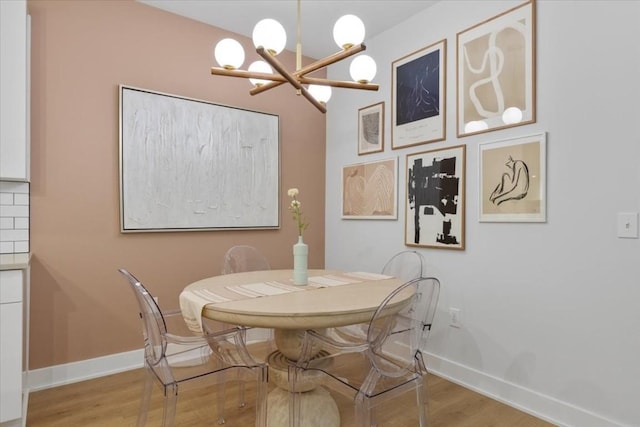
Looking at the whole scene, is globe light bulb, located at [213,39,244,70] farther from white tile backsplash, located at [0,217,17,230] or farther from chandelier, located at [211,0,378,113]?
white tile backsplash, located at [0,217,17,230]

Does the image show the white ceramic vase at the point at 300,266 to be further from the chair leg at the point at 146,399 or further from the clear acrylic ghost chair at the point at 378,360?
the chair leg at the point at 146,399

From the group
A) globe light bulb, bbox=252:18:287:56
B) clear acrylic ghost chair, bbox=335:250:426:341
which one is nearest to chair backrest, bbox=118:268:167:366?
globe light bulb, bbox=252:18:287:56

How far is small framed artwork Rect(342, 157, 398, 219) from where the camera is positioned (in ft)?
10.5

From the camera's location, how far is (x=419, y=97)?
A: 2.96m

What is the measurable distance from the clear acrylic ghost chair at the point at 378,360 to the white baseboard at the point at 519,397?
2.61 feet

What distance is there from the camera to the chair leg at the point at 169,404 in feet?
5.27

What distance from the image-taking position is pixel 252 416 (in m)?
2.18

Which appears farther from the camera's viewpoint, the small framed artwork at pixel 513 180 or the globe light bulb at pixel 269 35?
the small framed artwork at pixel 513 180

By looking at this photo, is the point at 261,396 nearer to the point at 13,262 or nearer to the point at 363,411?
the point at 363,411

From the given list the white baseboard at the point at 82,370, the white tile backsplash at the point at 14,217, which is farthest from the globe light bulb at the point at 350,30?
the white baseboard at the point at 82,370

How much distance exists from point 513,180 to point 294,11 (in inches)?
81.0

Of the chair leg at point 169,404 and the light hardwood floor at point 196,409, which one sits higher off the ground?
the chair leg at point 169,404

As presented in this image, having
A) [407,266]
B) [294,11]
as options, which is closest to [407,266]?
[407,266]

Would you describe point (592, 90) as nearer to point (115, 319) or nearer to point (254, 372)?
point (254, 372)
